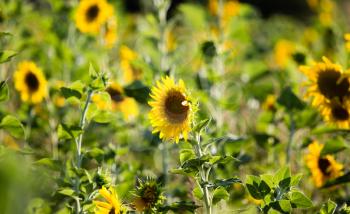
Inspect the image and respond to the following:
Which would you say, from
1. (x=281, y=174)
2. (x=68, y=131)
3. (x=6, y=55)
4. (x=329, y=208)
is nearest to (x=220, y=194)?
(x=281, y=174)

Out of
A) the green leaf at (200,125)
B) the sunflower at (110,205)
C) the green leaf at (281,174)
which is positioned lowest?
the sunflower at (110,205)

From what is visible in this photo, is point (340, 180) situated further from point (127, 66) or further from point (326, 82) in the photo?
point (127, 66)

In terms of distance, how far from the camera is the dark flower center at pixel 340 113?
1906 millimetres

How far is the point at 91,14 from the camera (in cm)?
291

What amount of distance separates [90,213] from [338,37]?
2.59m

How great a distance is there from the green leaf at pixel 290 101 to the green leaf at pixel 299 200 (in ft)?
2.41

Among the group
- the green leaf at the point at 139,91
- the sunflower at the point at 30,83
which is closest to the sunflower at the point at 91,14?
the sunflower at the point at 30,83

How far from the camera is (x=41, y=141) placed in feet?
9.84

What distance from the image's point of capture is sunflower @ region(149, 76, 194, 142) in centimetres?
148

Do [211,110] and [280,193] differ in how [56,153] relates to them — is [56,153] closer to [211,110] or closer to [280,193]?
[211,110]

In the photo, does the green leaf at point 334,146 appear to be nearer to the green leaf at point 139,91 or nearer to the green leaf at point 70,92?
the green leaf at point 139,91

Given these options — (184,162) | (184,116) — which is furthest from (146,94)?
(184,162)

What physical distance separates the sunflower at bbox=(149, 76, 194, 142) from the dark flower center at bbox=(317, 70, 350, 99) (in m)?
0.64

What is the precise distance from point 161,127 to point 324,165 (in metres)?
0.77
